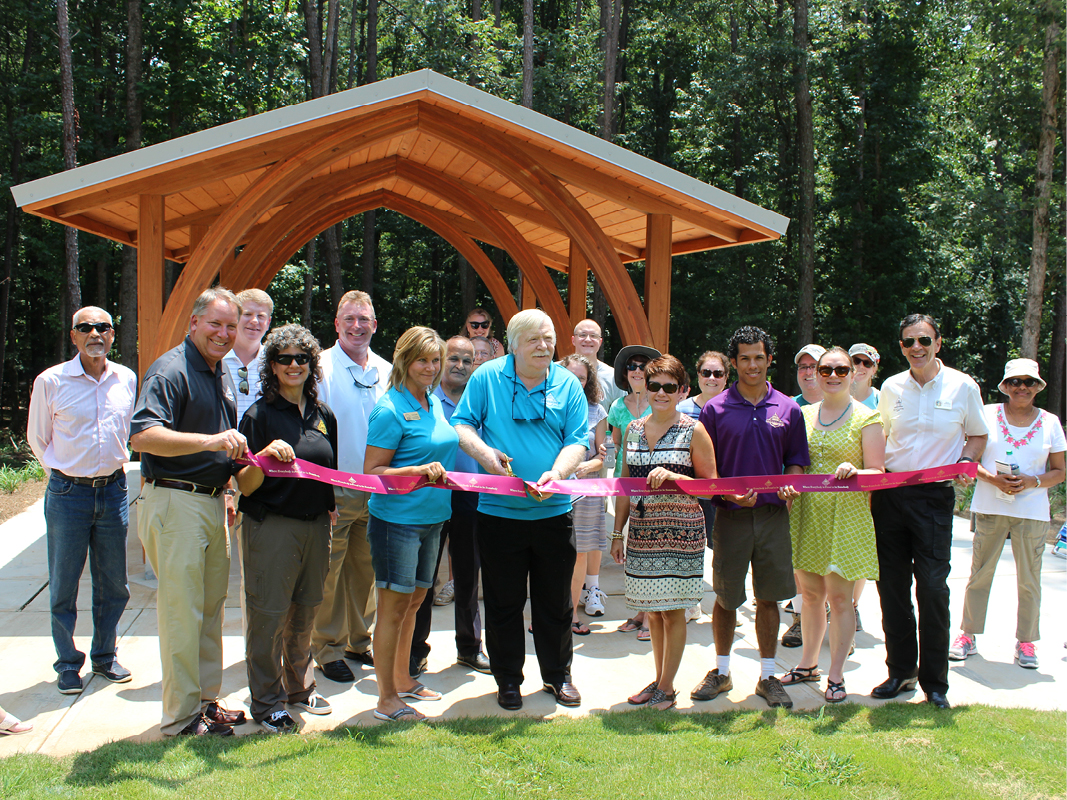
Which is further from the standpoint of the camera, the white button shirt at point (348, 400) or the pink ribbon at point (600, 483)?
the white button shirt at point (348, 400)

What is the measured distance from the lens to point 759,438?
399 centimetres

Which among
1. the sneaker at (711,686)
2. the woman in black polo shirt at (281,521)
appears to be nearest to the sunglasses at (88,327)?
the woman in black polo shirt at (281,521)

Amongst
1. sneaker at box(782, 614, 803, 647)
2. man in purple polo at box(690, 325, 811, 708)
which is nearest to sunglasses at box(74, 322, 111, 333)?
man in purple polo at box(690, 325, 811, 708)

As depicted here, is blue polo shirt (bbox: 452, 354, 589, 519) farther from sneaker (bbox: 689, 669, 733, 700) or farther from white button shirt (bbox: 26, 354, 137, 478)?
white button shirt (bbox: 26, 354, 137, 478)

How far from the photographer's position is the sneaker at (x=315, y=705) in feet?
12.7

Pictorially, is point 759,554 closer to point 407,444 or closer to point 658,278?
point 407,444

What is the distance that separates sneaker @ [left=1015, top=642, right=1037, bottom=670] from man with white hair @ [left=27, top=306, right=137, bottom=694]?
5155mm

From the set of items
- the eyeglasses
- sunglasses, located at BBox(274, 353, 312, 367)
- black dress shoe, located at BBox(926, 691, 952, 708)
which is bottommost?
black dress shoe, located at BBox(926, 691, 952, 708)

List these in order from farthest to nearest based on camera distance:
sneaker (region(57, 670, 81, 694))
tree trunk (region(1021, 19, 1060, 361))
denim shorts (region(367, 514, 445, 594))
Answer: tree trunk (region(1021, 19, 1060, 361)) < sneaker (region(57, 670, 81, 694)) < denim shorts (region(367, 514, 445, 594))

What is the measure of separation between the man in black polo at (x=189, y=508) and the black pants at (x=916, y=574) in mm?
3300

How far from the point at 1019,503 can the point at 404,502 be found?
3.63 m

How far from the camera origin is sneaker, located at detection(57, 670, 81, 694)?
4.07 m

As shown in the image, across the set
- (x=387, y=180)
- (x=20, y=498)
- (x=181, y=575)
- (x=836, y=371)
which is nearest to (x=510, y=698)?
(x=181, y=575)

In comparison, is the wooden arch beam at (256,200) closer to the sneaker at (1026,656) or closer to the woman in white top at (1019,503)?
the woman in white top at (1019,503)
